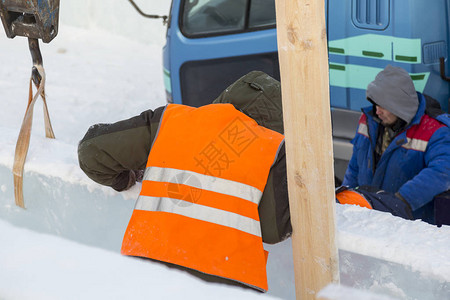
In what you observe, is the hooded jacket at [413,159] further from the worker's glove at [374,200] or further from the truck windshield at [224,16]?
the truck windshield at [224,16]

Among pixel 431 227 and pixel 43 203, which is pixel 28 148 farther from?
pixel 431 227

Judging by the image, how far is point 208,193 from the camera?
80.4 inches

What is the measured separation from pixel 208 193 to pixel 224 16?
7.81 ft

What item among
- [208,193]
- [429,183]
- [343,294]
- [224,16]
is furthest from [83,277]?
[224,16]

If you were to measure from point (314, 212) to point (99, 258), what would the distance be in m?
1.02

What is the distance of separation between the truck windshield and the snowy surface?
1.35 m

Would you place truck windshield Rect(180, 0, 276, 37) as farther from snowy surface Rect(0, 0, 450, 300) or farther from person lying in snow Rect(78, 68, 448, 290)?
person lying in snow Rect(78, 68, 448, 290)

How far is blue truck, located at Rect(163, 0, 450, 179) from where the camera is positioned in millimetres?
3508

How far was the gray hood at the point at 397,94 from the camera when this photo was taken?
3.10 m

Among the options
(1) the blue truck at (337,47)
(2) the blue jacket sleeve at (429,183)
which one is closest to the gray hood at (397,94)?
(2) the blue jacket sleeve at (429,183)

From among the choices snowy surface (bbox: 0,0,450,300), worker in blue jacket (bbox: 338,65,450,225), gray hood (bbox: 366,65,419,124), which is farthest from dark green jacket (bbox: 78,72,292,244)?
gray hood (bbox: 366,65,419,124)

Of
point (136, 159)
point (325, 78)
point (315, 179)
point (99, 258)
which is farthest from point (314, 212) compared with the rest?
point (99, 258)

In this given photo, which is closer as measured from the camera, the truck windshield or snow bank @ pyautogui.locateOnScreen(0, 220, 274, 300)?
snow bank @ pyautogui.locateOnScreen(0, 220, 274, 300)

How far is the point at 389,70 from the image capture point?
3.16m
